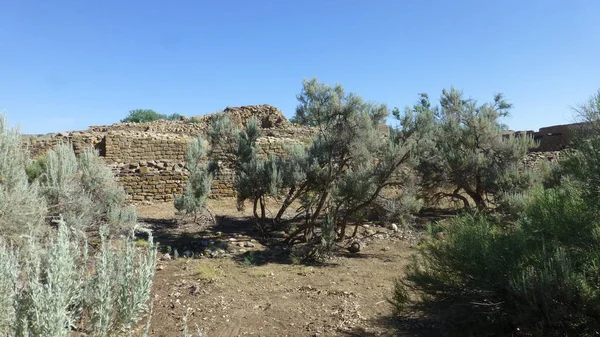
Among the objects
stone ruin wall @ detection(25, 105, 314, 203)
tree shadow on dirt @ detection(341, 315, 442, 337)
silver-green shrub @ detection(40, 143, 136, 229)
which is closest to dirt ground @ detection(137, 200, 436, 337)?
tree shadow on dirt @ detection(341, 315, 442, 337)

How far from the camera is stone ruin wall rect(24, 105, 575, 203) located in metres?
13.2

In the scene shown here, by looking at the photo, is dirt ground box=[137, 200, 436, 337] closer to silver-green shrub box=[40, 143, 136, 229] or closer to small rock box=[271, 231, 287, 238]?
small rock box=[271, 231, 287, 238]

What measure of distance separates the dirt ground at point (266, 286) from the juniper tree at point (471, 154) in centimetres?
200

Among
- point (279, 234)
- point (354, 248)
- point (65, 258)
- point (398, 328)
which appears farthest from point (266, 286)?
point (65, 258)

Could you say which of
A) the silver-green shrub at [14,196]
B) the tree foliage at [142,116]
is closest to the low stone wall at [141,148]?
the silver-green shrub at [14,196]

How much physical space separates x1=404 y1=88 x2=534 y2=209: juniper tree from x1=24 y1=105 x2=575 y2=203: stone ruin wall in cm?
→ 150

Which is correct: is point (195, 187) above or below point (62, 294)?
above

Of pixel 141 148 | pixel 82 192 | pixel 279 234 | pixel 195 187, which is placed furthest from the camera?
pixel 141 148

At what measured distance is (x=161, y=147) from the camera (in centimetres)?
1678

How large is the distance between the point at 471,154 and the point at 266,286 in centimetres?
719

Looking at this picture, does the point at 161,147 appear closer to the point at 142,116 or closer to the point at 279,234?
the point at 279,234

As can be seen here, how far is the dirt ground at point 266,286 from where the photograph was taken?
5043mm

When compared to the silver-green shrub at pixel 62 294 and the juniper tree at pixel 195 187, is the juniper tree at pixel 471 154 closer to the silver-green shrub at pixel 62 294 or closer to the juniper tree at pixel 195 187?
the juniper tree at pixel 195 187

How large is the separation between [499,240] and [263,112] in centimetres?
2126
